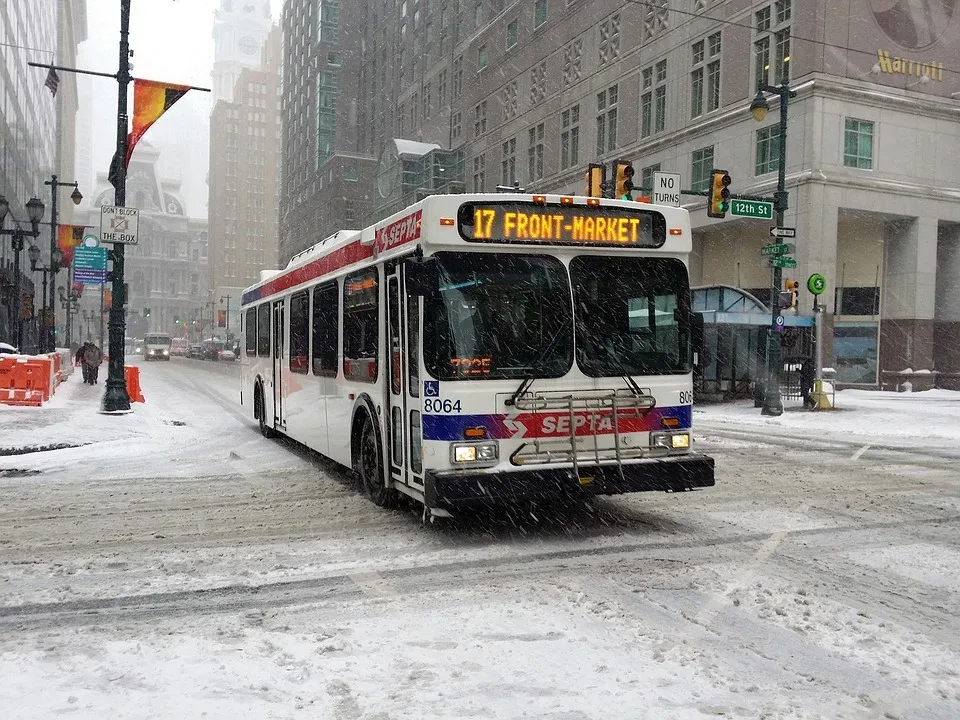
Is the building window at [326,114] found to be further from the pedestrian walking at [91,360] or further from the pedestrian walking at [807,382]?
the pedestrian walking at [807,382]

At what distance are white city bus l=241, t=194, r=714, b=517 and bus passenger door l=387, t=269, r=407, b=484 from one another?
0.02 m

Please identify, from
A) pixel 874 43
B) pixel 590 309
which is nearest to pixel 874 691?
pixel 590 309

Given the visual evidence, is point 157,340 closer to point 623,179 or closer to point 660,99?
point 660,99

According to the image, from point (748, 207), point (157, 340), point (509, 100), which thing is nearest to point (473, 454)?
point (748, 207)

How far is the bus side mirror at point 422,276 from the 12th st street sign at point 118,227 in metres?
12.2

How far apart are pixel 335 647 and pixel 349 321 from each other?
201 inches

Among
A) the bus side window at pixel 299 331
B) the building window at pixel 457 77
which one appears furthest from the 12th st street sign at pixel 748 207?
the building window at pixel 457 77

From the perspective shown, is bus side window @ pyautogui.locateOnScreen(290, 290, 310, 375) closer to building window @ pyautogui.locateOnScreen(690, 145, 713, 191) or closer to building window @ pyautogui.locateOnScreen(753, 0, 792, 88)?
building window @ pyautogui.locateOnScreen(753, 0, 792, 88)

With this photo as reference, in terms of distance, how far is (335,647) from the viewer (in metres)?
4.64

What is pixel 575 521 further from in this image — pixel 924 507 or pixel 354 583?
pixel 924 507

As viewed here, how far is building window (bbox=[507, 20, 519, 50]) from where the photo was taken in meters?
53.3

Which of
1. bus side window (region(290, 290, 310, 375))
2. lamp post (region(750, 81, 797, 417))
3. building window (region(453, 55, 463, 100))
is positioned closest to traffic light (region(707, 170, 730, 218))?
lamp post (region(750, 81, 797, 417))

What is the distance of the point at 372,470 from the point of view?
8.78 meters

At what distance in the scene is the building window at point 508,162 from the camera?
175 ft
